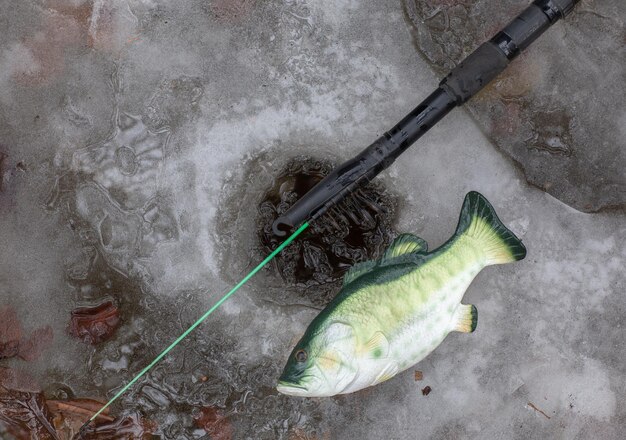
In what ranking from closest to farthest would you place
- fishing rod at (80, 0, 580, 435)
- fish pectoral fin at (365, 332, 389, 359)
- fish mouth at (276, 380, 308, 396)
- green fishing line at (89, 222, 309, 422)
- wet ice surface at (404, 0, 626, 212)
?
1. fish mouth at (276, 380, 308, 396)
2. fish pectoral fin at (365, 332, 389, 359)
3. fishing rod at (80, 0, 580, 435)
4. green fishing line at (89, 222, 309, 422)
5. wet ice surface at (404, 0, 626, 212)

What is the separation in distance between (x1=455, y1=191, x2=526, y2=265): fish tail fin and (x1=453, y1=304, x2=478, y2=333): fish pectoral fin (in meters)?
0.28

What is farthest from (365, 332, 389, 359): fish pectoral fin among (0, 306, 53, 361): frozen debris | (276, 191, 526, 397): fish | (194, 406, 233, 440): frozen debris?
(0, 306, 53, 361): frozen debris

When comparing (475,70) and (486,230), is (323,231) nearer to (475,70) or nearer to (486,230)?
(486,230)

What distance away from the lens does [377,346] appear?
249 cm

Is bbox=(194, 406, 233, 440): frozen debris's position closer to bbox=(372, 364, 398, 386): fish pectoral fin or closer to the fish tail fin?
bbox=(372, 364, 398, 386): fish pectoral fin

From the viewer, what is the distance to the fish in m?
2.41

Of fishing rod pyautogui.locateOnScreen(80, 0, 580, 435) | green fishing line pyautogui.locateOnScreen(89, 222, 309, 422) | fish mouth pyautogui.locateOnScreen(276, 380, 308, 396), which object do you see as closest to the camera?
fish mouth pyautogui.locateOnScreen(276, 380, 308, 396)

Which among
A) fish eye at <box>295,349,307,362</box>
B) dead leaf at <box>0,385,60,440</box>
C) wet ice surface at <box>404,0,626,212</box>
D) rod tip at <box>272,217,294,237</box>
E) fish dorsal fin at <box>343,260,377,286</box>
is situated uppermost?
wet ice surface at <box>404,0,626,212</box>

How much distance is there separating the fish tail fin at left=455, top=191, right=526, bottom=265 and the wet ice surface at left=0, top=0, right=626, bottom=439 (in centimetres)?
32

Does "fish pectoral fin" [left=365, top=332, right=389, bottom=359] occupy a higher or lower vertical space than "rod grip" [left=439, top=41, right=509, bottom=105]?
lower

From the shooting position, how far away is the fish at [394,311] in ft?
7.92

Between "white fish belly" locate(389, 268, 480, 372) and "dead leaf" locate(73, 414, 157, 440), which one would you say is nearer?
"white fish belly" locate(389, 268, 480, 372)

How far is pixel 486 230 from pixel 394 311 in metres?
0.67

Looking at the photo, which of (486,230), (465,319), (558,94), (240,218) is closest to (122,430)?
(240,218)
